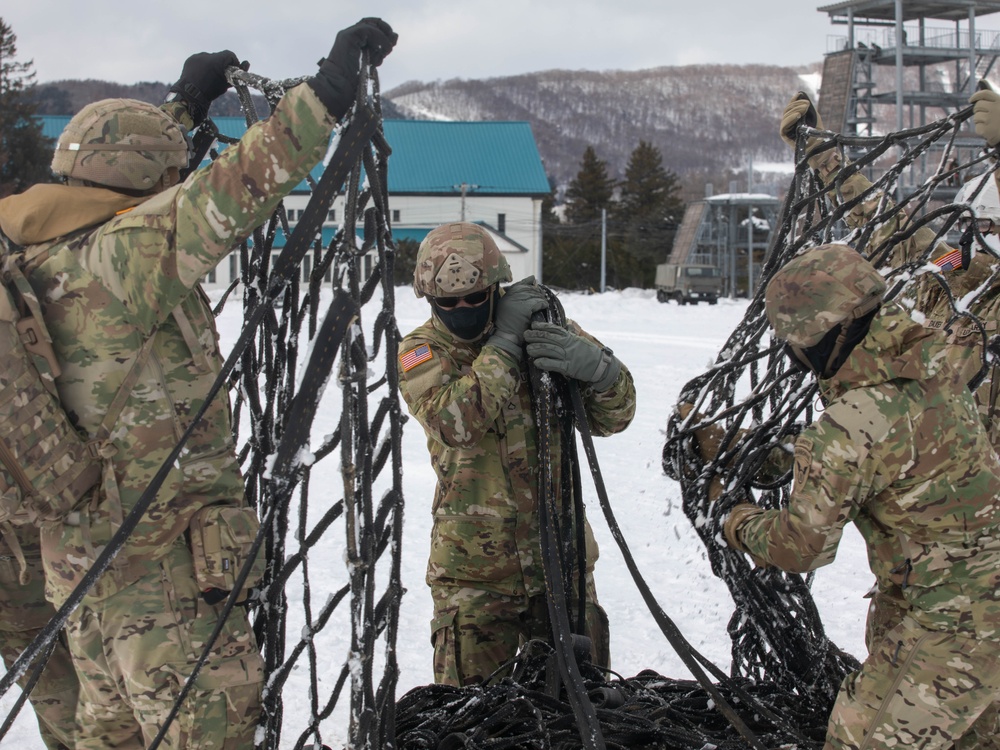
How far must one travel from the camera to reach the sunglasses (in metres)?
3.00

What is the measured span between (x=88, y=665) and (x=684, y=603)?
10.7 ft

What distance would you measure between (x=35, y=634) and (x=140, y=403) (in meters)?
0.96

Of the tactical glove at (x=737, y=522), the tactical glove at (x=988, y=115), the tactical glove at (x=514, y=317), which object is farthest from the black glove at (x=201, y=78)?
the tactical glove at (x=988, y=115)

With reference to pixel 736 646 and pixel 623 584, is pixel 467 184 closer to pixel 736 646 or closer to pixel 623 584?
pixel 623 584

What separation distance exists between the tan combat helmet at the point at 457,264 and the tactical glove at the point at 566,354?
228mm

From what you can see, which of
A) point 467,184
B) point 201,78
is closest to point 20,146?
point 467,184

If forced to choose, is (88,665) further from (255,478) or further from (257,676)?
(255,478)

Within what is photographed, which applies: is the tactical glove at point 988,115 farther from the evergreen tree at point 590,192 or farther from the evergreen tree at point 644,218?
the evergreen tree at point 590,192

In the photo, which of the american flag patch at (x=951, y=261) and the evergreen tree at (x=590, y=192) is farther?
the evergreen tree at (x=590, y=192)

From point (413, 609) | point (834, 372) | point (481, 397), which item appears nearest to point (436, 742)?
point (481, 397)

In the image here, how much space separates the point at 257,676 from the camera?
2.39 meters

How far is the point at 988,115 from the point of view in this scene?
315cm

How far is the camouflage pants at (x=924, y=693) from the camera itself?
226 cm

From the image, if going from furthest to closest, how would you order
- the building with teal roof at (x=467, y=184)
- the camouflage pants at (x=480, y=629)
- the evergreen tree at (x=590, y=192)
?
the evergreen tree at (x=590, y=192) < the building with teal roof at (x=467, y=184) < the camouflage pants at (x=480, y=629)
